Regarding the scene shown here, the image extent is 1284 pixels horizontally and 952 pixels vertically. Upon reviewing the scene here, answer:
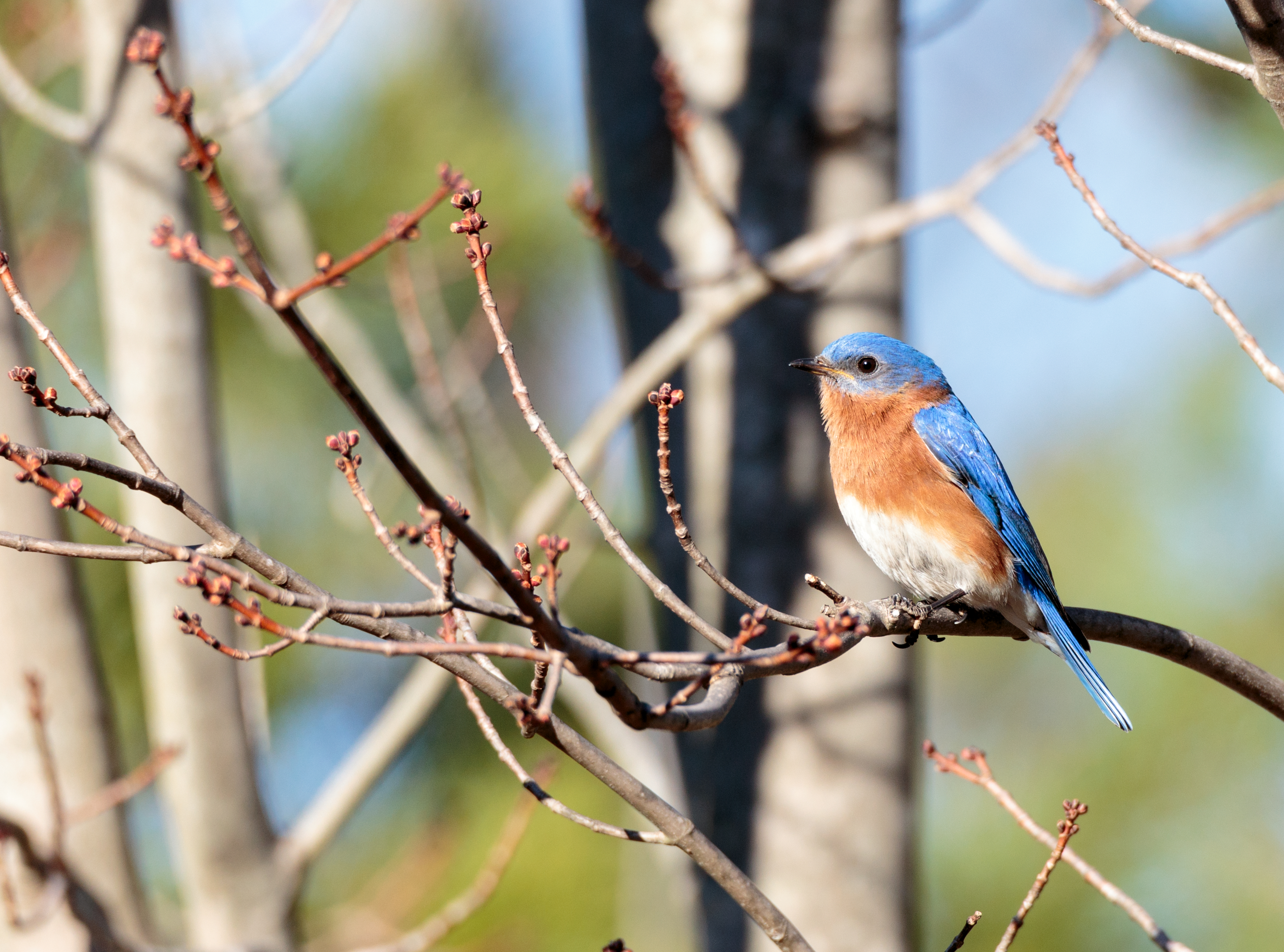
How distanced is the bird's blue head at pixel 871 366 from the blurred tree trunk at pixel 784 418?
37cm

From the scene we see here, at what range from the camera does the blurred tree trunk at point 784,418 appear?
141 inches

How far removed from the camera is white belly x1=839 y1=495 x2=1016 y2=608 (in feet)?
9.80

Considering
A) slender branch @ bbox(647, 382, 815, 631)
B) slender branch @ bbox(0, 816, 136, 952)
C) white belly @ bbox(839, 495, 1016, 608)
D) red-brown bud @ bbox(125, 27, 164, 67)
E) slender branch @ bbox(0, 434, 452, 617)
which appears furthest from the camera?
slender branch @ bbox(0, 816, 136, 952)

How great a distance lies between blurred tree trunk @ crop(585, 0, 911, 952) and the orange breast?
1.43 ft

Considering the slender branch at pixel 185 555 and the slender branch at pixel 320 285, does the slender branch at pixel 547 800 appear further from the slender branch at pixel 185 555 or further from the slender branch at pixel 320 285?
the slender branch at pixel 320 285

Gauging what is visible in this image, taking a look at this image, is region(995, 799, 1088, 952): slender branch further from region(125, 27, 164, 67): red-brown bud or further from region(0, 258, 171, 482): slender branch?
region(125, 27, 164, 67): red-brown bud

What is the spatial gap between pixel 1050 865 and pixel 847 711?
5.76 feet

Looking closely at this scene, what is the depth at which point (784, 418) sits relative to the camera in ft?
12.5

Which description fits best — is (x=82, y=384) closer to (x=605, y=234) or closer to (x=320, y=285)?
(x=320, y=285)

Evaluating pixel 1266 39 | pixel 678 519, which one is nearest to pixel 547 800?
pixel 678 519

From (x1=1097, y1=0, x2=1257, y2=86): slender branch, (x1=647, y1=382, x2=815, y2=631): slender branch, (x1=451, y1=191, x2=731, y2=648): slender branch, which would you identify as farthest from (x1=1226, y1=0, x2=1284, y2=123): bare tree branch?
(x1=451, y1=191, x2=731, y2=648): slender branch

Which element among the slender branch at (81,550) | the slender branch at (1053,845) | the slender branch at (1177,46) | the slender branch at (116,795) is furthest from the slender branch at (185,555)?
the slender branch at (116,795)

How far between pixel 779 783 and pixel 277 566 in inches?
98.1

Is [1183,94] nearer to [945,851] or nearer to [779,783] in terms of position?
[945,851]
